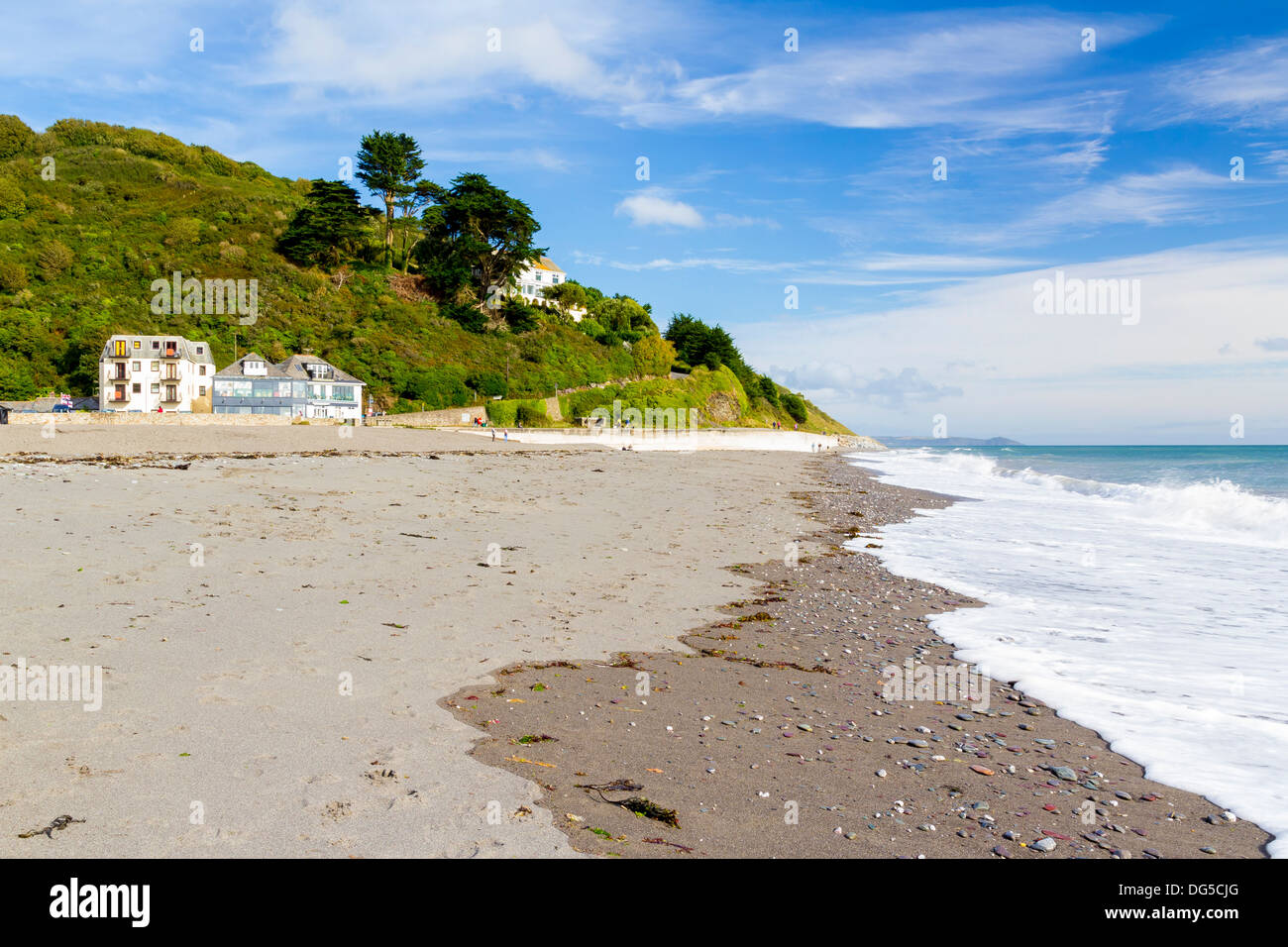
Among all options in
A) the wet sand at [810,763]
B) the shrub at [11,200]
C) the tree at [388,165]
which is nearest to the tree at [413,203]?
the tree at [388,165]

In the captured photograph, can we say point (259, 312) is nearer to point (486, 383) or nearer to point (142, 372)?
point (142, 372)

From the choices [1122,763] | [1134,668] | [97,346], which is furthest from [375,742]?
[97,346]

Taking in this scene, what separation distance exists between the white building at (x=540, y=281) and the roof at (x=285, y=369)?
1162 inches

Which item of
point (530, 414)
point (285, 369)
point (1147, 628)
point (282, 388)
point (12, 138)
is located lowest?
point (1147, 628)

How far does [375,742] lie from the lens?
191 inches

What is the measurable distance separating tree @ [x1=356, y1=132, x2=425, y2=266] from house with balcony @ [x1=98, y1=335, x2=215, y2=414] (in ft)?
99.3

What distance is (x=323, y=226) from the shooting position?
247 ft

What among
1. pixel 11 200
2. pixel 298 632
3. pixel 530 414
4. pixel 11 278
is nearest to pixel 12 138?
pixel 11 200

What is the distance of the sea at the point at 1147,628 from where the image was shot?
18.2 feet

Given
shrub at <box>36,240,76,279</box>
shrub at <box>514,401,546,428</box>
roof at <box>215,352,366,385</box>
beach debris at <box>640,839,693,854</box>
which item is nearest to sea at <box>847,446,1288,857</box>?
beach debris at <box>640,839,693,854</box>

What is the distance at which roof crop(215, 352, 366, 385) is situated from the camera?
5659cm

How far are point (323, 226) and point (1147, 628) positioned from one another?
8293 cm

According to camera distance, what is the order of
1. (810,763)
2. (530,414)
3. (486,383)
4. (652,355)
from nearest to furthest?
(810,763)
(530,414)
(486,383)
(652,355)
